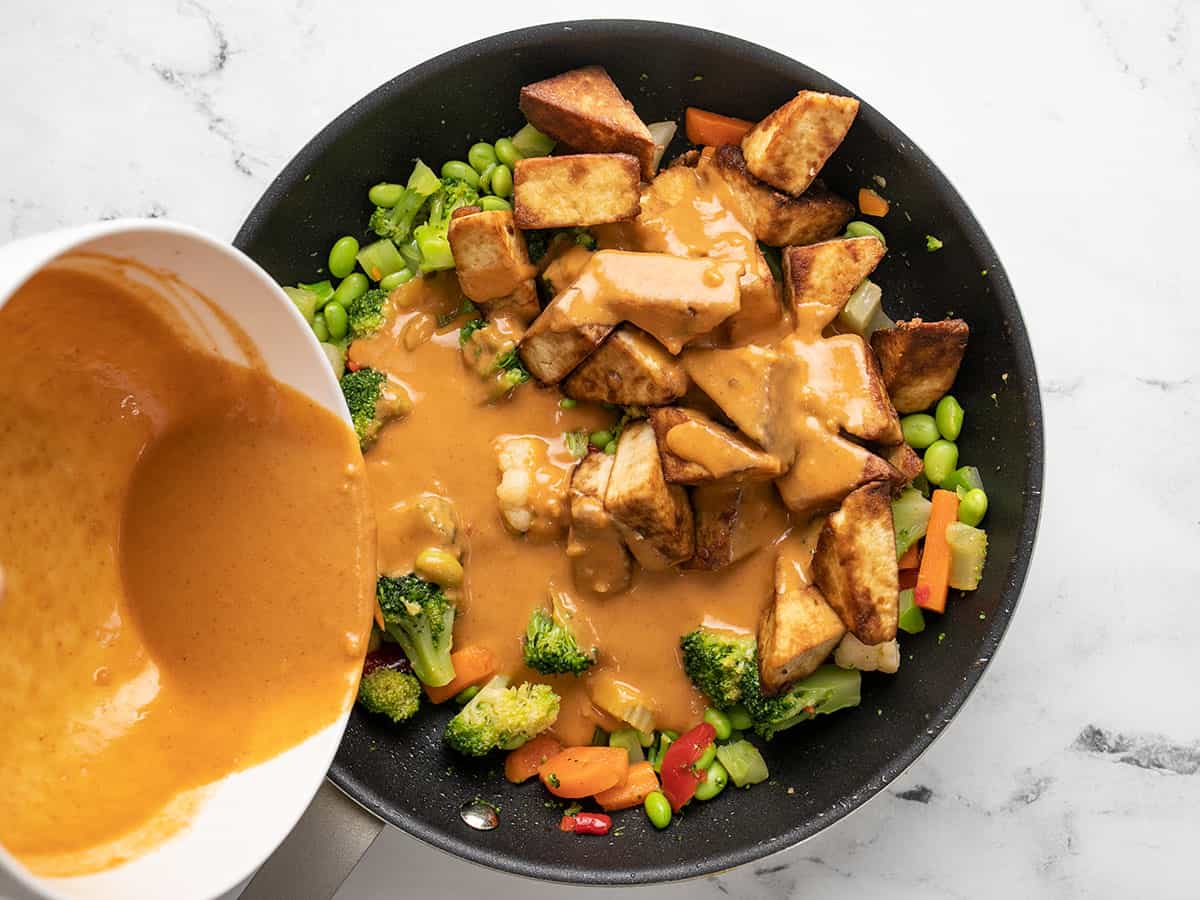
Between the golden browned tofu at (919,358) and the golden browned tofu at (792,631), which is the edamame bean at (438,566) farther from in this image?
the golden browned tofu at (919,358)

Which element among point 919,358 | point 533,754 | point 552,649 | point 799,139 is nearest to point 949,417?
point 919,358

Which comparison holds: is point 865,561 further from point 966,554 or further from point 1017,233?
point 1017,233

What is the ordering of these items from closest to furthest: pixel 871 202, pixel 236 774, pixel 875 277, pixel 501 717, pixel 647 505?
pixel 236 774 → pixel 647 505 → pixel 501 717 → pixel 871 202 → pixel 875 277

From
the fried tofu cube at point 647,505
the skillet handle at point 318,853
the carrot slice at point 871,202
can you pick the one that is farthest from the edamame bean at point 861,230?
the skillet handle at point 318,853

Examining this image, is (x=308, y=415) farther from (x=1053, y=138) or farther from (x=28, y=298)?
(x=1053, y=138)

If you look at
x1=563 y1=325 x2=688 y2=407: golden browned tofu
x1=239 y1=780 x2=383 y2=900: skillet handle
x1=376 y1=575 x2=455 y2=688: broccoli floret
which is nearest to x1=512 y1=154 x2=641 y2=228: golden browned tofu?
x1=563 y1=325 x2=688 y2=407: golden browned tofu

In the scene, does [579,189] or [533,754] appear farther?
[533,754]
